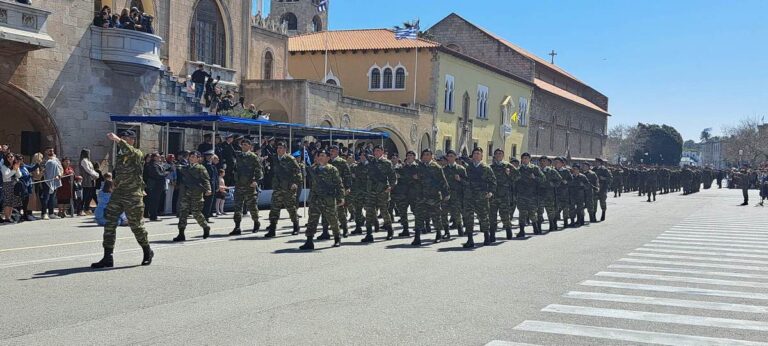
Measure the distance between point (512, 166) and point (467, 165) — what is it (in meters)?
2.11

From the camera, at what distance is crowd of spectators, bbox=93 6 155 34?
22594 mm

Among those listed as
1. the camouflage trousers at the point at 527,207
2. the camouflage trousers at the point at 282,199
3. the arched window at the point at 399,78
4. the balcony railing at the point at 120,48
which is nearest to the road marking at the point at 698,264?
the camouflage trousers at the point at 527,207

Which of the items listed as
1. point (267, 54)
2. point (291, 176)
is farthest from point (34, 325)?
point (267, 54)

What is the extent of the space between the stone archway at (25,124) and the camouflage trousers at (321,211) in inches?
462

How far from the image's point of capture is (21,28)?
1955 cm

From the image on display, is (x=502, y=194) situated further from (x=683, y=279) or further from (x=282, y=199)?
(x=683, y=279)

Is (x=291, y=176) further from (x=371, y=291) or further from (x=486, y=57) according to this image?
(x=486, y=57)

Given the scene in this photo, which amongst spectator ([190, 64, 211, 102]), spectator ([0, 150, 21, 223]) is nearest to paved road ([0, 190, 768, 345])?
spectator ([0, 150, 21, 223])

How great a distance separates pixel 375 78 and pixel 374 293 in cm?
3853

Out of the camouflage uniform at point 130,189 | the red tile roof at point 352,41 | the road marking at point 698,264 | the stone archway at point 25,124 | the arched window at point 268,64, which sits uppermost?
the red tile roof at point 352,41

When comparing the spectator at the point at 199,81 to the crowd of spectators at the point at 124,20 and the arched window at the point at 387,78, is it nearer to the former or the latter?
the crowd of spectators at the point at 124,20

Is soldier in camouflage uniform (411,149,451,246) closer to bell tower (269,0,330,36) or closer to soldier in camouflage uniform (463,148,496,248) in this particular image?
soldier in camouflage uniform (463,148,496,248)

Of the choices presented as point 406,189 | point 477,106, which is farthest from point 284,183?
point 477,106

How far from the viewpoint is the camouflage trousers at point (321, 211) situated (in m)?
12.7
